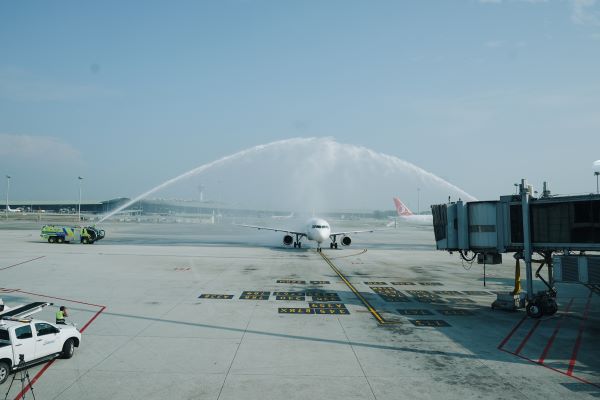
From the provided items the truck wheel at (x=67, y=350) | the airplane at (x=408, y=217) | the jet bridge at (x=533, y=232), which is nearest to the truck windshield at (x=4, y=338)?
the truck wheel at (x=67, y=350)

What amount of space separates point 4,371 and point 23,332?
149 cm

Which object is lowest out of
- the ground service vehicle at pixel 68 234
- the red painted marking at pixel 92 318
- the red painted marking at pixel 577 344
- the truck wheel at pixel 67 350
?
the red painted marking at pixel 577 344

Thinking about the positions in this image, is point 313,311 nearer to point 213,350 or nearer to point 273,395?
point 213,350

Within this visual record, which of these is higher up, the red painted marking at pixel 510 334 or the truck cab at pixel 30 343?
the truck cab at pixel 30 343

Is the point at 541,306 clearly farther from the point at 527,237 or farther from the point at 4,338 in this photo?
the point at 4,338

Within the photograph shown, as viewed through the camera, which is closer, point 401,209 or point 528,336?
point 528,336

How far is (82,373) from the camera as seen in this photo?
627 inches

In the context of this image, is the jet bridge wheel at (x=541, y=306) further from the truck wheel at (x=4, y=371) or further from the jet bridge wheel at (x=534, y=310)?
the truck wheel at (x=4, y=371)

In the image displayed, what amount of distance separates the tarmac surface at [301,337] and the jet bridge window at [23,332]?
4.66 feet

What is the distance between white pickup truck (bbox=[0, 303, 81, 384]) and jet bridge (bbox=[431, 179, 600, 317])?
24.1 metres

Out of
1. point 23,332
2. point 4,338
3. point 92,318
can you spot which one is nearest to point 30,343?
point 23,332

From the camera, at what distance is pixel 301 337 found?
21.1 metres

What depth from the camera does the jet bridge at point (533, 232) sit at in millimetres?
24859

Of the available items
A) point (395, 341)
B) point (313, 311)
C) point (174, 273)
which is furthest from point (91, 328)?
point (174, 273)
